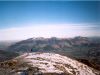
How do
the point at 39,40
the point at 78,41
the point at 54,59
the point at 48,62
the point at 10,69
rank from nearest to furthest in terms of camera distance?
the point at 10,69 < the point at 48,62 < the point at 54,59 < the point at 39,40 < the point at 78,41

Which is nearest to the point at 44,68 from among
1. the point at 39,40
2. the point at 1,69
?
the point at 1,69

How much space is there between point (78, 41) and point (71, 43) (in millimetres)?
13390

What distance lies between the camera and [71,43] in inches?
6531

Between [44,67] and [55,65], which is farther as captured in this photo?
[55,65]

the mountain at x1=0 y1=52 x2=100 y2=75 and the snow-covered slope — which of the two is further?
the snow-covered slope

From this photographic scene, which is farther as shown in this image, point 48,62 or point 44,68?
point 48,62

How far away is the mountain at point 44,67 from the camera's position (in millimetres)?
7223

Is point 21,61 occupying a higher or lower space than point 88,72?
higher

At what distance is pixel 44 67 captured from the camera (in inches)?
299

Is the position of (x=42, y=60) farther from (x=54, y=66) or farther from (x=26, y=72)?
(x=26, y=72)

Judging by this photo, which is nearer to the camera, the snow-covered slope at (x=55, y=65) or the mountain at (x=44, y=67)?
the mountain at (x=44, y=67)

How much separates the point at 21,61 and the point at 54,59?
157cm

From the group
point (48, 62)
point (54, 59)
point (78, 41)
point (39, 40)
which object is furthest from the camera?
point (78, 41)

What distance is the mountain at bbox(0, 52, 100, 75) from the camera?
23.7ft
